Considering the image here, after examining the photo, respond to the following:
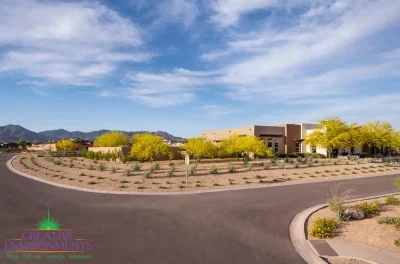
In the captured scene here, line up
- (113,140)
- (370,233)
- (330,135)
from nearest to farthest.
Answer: (370,233), (330,135), (113,140)

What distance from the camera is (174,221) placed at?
9.96 m

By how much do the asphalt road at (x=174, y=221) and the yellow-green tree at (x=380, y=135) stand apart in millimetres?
31061

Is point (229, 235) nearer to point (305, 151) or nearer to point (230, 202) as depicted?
point (230, 202)

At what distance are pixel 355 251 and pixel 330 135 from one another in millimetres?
34541

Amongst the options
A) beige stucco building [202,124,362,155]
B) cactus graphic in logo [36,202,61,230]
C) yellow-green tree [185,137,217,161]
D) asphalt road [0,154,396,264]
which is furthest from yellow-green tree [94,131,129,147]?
cactus graphic in logo [36,202,61,230]

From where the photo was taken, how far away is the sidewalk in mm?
6937

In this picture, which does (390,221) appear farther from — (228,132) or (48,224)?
(228,132)

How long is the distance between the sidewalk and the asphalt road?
0.96 metres

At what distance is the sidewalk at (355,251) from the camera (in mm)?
6937

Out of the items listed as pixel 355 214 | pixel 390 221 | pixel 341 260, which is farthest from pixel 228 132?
pixel 341 260

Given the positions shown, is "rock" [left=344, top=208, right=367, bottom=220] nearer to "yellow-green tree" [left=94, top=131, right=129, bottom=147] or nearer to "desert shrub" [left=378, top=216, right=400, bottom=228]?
"desert shrub" [left=378, top=216, right=400, bottom=228]

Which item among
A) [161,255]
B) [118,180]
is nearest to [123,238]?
[161,255]

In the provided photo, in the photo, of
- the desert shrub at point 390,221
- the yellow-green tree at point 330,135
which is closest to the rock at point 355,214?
the desert shrub at point 390,221

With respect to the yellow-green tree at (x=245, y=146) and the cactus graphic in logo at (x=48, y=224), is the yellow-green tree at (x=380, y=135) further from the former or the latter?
the cactus graphic in logo at (x=48, y=224)
